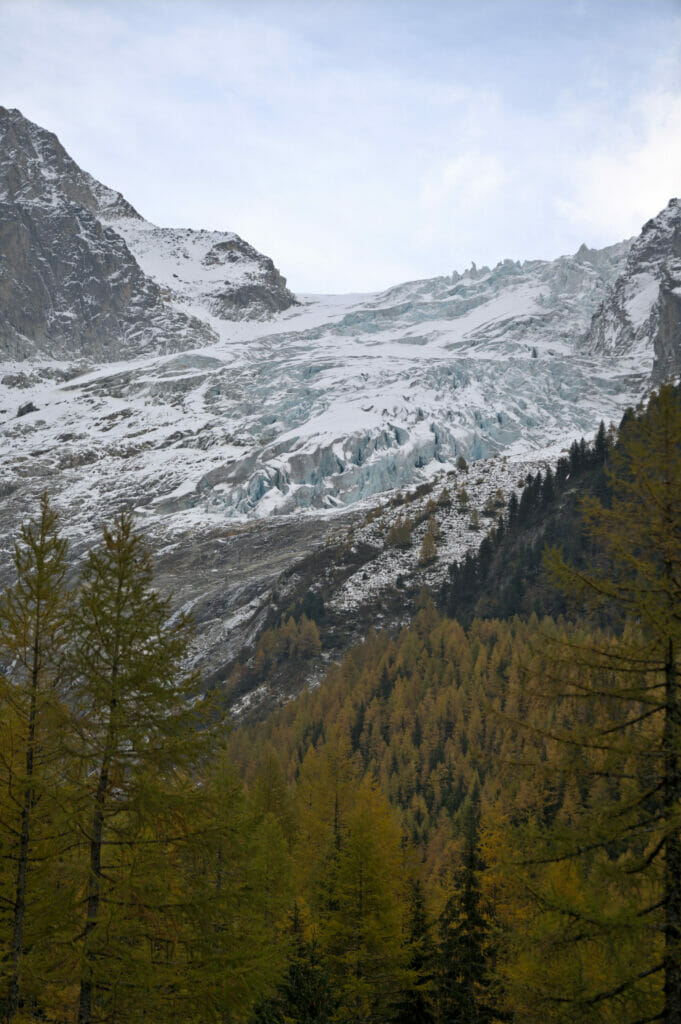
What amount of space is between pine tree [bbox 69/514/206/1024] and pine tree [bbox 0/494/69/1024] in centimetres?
37

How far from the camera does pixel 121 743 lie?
12.0 m

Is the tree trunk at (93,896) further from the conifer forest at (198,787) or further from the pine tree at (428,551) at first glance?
the pine tree at (428,551)

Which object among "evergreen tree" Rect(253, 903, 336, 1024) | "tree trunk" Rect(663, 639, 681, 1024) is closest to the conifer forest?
"tree trunk" Rect(663, 639, 681, 1024)

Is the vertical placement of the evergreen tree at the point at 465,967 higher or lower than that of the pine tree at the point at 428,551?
higher

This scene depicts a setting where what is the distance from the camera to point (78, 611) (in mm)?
12602

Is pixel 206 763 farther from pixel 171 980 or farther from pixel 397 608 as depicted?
pixel 397 608

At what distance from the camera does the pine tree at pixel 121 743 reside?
10.9 meters

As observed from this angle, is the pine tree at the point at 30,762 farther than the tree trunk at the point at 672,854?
Yes

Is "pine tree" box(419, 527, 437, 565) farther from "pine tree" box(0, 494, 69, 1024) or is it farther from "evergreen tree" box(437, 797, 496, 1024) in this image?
"pine tree" box(0, 494, 69, 1024)

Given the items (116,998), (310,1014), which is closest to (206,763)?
(116,998)

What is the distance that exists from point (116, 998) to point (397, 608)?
104534 mm

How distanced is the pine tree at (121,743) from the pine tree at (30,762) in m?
0.37

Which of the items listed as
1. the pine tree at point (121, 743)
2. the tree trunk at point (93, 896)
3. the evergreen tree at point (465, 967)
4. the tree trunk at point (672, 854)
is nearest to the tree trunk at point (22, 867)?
the pine tree at point (121, 743)

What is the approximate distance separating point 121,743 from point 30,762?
47.8 inches
